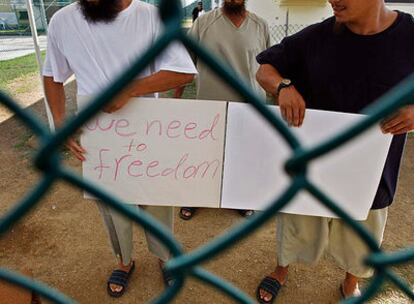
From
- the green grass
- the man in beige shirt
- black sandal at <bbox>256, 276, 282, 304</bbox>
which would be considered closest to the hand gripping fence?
black sandal at <bbox>256, 276, 282, 304</bbox>

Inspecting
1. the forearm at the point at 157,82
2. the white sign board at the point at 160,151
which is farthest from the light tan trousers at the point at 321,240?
the forearm at the point at 157,82

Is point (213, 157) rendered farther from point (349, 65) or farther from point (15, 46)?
point (15, 46)

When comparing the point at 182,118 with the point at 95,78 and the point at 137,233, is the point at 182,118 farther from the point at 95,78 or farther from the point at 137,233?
the point at 137,233

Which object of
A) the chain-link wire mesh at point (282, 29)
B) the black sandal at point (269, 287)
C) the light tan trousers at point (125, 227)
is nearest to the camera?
the light tan trousers at point (125, 227)

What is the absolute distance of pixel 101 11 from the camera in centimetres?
138

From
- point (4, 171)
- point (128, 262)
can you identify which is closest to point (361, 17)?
point (128, 262)

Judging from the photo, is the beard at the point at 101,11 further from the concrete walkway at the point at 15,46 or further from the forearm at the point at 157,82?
the concrete walkway at the point at 15,46

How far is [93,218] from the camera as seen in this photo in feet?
8.41

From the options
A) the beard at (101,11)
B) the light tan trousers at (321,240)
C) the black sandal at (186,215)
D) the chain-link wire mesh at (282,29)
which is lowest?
the black sandal at (186,215)

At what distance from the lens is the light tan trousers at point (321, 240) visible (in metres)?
1.64

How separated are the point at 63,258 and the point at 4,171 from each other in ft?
5.10

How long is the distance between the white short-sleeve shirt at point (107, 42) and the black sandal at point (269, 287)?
1.16 meters

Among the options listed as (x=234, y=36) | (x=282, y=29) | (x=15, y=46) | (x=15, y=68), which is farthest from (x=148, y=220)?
(x=15, y=46)

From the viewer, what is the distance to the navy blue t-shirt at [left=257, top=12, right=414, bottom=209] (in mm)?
1246
